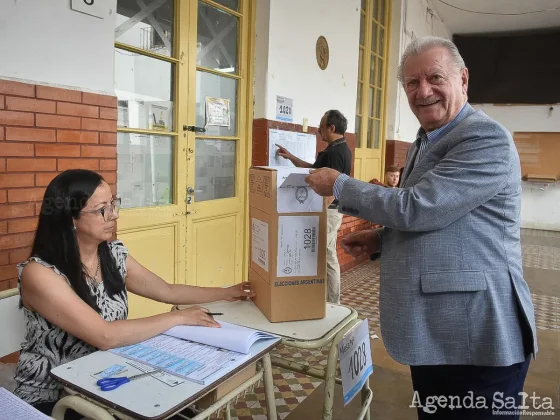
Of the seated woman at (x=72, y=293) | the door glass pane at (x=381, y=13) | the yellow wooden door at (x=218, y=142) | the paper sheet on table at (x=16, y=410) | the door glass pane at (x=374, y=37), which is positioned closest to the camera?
the paper sheet on table at (x=16, y=410)

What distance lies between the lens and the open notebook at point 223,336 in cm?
122

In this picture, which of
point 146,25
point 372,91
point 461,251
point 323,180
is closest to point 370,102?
point 372,91

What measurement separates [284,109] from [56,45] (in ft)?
6.50

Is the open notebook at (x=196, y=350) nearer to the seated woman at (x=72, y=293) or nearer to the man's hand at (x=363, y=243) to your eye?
the seated woman at (x=72, y=293)

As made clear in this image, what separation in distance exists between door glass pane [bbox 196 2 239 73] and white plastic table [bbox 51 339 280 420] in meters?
2.47

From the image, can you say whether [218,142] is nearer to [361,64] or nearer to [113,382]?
[113,382]

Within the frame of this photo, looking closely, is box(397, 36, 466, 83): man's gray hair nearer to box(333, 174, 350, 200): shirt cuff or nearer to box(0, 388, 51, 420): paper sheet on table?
box(333, 174, 350, 200): shirt cuff

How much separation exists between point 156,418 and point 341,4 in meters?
4.52

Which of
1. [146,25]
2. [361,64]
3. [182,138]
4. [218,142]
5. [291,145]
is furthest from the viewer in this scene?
[361,64]

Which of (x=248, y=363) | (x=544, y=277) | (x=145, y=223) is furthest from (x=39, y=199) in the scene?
(x=544, y=277)

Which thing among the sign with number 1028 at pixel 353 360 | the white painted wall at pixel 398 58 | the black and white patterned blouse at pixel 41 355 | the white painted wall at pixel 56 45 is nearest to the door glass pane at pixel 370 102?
the white painted wall at pixel 398 58

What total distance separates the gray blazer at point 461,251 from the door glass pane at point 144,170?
1.82 meters

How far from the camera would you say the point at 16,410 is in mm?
870

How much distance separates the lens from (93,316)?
1231mm
